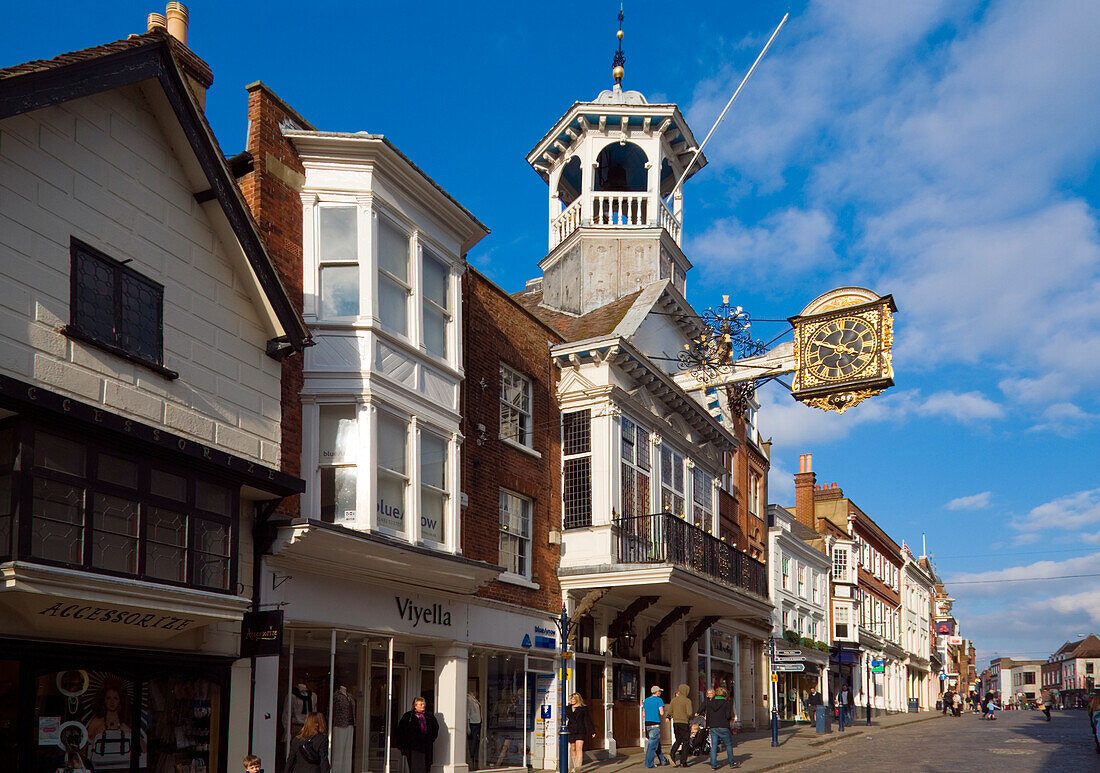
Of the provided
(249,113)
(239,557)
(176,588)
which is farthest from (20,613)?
(249,113)

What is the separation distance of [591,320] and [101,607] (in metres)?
19.2

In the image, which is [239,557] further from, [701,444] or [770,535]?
[770,535]

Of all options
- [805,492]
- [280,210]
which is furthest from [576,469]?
Result: [805,492]

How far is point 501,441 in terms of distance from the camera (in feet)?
72.6

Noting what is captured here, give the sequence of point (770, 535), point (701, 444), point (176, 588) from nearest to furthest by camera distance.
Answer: point (176, 588)
point (701, 444)
point (770, 535)

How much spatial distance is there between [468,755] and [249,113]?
38.8ft

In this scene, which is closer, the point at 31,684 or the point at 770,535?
the point at 31,684

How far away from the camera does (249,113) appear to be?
16.7 m

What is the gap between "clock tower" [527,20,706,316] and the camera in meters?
31.1

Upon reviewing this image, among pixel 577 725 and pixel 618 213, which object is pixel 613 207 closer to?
pixel 618 213

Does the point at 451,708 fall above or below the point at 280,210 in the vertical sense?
below

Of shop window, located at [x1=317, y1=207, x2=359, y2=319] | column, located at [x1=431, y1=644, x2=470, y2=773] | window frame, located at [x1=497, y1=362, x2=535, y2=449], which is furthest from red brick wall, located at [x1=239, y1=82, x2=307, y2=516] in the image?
window frame, located at [x1=497, y1=362, x2=535, y2=449]

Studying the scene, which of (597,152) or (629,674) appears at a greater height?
(597,152)

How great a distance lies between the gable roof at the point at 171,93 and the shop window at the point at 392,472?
2.31 meters
